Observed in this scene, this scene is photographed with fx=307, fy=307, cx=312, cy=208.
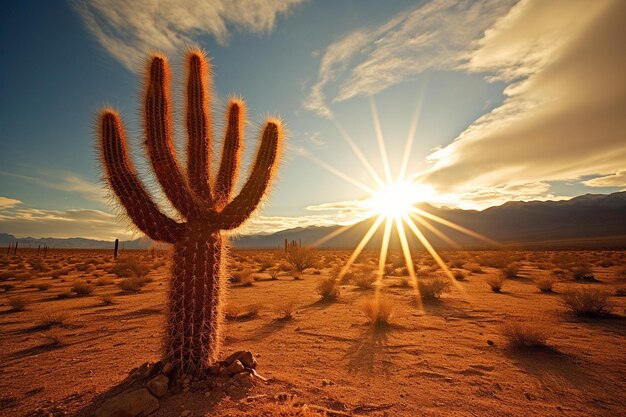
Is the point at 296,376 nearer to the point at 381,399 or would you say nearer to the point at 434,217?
the point at 381,399

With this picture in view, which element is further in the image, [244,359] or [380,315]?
[380,315]

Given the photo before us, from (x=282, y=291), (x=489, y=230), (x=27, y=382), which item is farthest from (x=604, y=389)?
(x=489, y=230)

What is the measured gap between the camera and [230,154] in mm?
4883

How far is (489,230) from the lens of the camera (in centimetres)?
13150

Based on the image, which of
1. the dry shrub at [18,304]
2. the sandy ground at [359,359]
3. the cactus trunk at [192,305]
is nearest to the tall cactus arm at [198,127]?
the cactus trunk at [192,305]

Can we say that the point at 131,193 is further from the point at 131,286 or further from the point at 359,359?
the point at 131,286

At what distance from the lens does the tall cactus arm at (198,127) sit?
438 cm

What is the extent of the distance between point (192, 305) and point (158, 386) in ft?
3.12

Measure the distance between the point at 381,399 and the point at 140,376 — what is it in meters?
3.17

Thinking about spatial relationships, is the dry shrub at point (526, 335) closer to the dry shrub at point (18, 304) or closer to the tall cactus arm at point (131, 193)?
the tall cactus arm at point (131, 193)

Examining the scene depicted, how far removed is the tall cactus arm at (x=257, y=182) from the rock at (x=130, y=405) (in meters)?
2.14

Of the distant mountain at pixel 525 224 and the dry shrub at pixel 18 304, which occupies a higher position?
the distant mountain at pixel 525 224

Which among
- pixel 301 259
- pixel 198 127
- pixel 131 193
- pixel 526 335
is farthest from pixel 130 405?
pixel 301 259

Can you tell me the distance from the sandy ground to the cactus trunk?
48 cm
